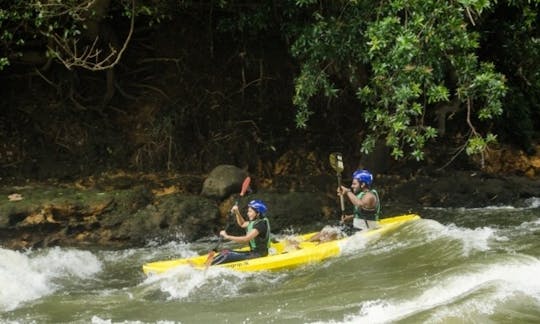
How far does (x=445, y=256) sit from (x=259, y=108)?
5303 mm

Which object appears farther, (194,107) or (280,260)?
(194,107)

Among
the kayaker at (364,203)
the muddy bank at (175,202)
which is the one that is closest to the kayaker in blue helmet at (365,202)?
the kayaker at (364,203)

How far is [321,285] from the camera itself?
5.91 metres

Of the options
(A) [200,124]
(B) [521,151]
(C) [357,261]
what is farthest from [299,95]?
(B) [521,151]

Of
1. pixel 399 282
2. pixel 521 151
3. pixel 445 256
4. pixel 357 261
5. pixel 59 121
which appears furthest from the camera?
pixel 521 151

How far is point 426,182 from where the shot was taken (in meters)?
10.3

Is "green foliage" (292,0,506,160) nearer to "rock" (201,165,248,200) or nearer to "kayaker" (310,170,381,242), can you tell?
"kayaker" (310,170,381,242)

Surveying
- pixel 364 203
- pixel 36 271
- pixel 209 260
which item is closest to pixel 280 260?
pixel 209 260

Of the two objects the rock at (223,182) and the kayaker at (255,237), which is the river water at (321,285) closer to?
the kayaker at (255,237)

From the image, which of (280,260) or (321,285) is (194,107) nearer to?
(280,260)

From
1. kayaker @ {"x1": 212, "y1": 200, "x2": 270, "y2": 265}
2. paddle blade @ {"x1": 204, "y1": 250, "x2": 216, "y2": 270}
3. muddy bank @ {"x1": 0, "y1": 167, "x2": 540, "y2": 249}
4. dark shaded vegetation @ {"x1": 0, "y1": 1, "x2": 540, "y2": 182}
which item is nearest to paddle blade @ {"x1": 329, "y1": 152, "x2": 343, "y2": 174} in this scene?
muddy bank @ {"x1": 0, "y1": 167, "x2": 540, "y2": 249}

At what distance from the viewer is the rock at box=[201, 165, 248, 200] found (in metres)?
9.36

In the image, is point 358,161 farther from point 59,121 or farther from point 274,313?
point 274,313

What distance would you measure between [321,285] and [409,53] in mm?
2396
